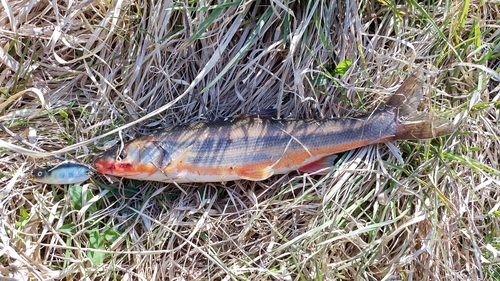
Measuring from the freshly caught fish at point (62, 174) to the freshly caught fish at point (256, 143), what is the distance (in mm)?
140

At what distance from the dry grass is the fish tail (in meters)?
0.12

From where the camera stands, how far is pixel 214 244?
3297 mm

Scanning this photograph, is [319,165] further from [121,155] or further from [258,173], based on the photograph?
[121,155]

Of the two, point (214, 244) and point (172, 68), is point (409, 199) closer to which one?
point (214, 244)

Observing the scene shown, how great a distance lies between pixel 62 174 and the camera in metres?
3.23

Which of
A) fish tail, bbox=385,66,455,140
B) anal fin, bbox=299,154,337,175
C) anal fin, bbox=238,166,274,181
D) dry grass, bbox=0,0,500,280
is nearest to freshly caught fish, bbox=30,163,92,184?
dry grass, bbox=0,0,500,280

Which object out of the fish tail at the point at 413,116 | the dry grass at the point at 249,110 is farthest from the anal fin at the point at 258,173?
the fish tail at the point at 413,116

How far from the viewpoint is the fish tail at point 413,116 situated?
317cm

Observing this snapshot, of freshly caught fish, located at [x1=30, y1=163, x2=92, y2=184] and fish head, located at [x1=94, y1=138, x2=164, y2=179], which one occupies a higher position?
fish head, located at [x1=94, y1=138, x2=164, y2=179]

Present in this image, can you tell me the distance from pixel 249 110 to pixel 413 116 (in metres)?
1.20

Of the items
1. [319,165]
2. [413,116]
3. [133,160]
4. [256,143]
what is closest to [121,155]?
[133,160]

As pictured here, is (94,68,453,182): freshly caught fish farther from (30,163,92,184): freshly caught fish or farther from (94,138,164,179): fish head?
(30,163,92,184): freshly caught fish

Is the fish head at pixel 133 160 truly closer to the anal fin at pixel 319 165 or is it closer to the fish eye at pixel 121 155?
the fish eye at pixel 121 155

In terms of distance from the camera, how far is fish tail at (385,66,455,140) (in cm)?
317
